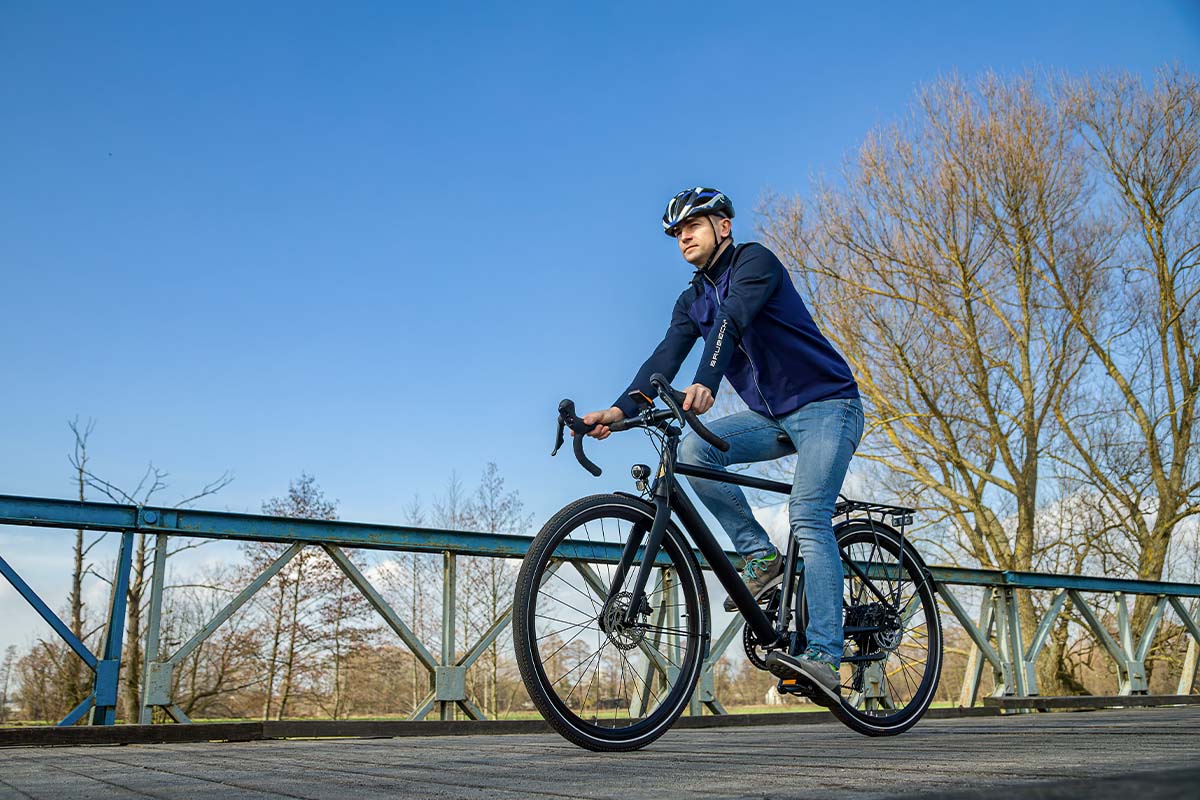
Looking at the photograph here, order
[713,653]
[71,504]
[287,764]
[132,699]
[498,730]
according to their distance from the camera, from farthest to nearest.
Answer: [132,699] < [713,653] < [498,730] < [71,504] < [287,764]

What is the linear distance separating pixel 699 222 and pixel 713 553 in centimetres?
113

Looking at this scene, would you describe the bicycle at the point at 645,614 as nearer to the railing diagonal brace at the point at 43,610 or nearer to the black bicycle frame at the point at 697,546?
the black bicycle frame at the point at 697,546

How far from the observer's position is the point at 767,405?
337 centimetres

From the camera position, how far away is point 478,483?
24266mm

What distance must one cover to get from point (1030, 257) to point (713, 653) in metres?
12.6

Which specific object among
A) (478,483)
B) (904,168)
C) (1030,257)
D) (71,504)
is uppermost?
(904,168)

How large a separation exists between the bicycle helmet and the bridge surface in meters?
1.70

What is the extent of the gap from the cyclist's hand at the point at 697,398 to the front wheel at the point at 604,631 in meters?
0.33

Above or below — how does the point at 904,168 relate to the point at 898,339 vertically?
above

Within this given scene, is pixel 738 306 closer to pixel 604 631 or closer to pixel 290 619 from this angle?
pixel 604 631

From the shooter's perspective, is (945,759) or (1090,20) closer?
(945,759)

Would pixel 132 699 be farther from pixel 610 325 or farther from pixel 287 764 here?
pixel 287 764

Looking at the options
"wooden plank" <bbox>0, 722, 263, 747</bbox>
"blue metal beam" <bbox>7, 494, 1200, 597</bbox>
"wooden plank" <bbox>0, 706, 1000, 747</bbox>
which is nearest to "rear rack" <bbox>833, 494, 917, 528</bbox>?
"wooden plank" <bbox>0, 706, 1000, 747</bbox>

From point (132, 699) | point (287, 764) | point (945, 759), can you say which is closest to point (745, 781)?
point (945, 759)
